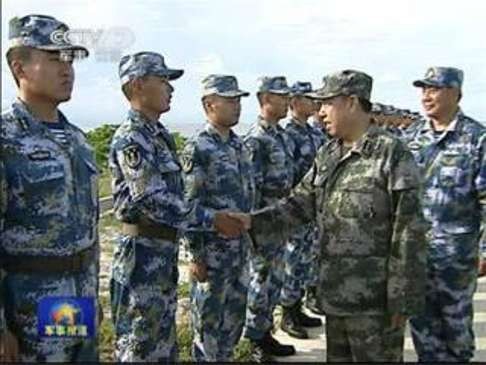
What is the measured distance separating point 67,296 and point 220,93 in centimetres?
238

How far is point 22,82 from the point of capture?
3.57m

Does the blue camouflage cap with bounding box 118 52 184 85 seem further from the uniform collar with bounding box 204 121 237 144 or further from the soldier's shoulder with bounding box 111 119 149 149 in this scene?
the uniform collar with bounding box 204 121 237 144

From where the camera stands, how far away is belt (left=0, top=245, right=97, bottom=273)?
11.2ft

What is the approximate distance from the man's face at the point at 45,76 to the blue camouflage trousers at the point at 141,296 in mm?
1213

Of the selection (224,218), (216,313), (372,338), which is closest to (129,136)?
(224,218)

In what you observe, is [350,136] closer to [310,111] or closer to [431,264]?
[431,264]

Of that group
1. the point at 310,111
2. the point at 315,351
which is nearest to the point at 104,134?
the point at 310,111

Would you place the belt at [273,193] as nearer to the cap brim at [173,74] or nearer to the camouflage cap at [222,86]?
the camouflage cap at [222,86]

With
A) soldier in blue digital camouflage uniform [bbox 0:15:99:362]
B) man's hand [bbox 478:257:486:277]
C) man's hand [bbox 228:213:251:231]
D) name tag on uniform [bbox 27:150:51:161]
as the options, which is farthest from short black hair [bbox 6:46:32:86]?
man's hand [bbox 478:257:486:277]

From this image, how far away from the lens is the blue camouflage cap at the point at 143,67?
459 cm

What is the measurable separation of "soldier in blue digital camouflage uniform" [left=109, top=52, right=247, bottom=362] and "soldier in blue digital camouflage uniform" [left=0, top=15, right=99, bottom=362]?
2.28 feet

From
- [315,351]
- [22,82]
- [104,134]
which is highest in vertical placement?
[22,82]

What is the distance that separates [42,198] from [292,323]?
153 inches

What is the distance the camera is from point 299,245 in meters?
7.47
